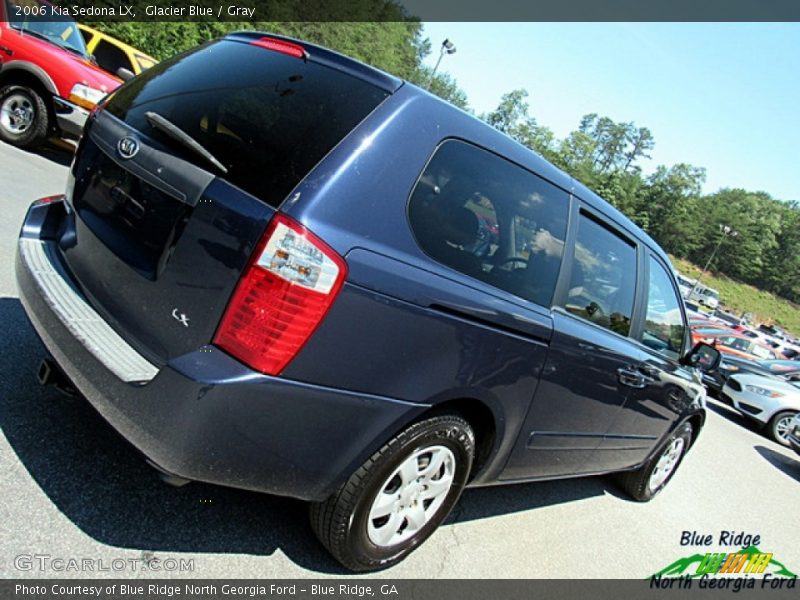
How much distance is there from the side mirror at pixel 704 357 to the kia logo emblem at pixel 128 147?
153 inches

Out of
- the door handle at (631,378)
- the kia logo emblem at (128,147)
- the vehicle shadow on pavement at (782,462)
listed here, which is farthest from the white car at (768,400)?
the kia logo emblem at (128,147)

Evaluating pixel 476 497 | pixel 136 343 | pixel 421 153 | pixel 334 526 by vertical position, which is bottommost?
pixel 476 497

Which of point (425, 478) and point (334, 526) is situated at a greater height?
point (425, 478)

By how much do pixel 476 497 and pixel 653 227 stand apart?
92144 mm

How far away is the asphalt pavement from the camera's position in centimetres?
200

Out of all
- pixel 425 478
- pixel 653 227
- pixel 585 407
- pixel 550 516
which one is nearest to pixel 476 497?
pixel 550 516

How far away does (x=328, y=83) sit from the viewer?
209 cm

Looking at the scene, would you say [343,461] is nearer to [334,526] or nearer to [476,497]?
[334,526]

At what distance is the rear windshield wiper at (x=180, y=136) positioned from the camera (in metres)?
1.93

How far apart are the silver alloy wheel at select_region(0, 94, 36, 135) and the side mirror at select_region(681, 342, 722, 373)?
8241 millimetres

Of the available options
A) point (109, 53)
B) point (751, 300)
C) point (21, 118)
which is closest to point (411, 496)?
point (21, 118)

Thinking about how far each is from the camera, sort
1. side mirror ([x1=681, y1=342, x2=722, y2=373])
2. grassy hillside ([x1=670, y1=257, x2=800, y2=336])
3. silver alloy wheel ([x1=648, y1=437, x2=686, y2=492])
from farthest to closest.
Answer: grassy hillside ([x1=670, y1=257, x2=800, y2=336]) → silver alloy wheel ([x1=648, y1=437, x2=686, y2=492]) → side mirror ([x1=681, y1=342, x2=722, y2=373])
